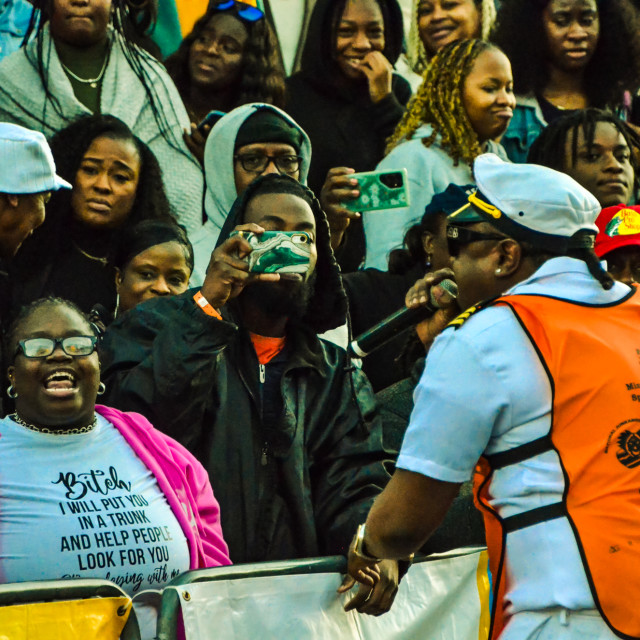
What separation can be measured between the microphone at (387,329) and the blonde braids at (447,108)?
187cm

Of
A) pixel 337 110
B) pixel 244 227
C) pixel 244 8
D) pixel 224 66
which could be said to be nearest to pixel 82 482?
pixel 244 227

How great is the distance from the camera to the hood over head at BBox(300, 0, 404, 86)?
6375 millimetres

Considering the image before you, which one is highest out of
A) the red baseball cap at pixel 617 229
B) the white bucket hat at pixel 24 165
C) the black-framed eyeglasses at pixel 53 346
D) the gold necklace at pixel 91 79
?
the gold necklace at pixel 91 79

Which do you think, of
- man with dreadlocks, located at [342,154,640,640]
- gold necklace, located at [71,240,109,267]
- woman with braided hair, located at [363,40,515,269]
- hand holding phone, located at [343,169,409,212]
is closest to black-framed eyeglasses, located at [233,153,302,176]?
hand holding phone, located at [343,169,409,212]

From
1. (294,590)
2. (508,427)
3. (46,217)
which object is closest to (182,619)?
(294,590)

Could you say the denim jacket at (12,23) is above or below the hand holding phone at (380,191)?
above

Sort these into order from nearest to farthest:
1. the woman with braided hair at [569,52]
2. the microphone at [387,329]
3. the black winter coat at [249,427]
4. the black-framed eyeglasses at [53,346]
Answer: the black-framed eyeglasses at [53,346] → the black winter coat at [249,427] → the microphone at [387,329] → the woman with braided hair at [569,52]

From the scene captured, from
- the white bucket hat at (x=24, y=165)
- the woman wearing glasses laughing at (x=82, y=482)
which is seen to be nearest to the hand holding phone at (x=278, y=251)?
the woman wearing glasses laughing at (x=82, y=482)

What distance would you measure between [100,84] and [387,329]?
2.14 meters

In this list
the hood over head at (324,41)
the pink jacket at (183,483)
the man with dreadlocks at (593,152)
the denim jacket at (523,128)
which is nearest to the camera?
the pink jacket at (183,483)

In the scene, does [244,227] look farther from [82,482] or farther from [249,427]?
[82,482]

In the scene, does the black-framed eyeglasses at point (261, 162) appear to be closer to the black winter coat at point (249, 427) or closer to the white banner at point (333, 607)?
the black winter coat at point (249, 427)

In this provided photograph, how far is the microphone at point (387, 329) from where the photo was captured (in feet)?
14.0

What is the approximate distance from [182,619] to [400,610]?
856mm
